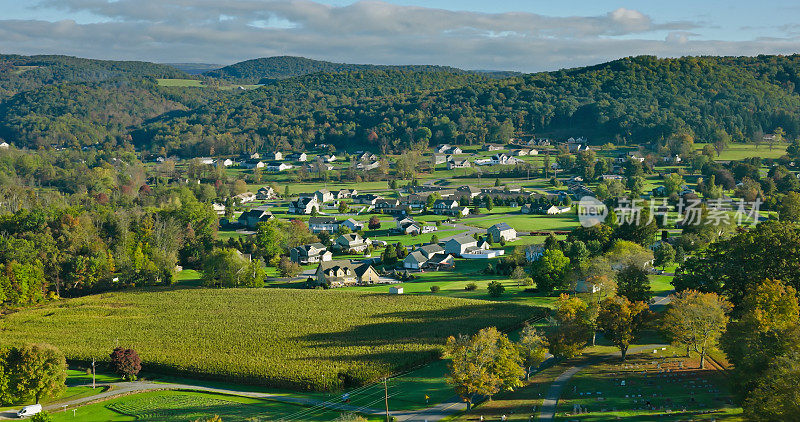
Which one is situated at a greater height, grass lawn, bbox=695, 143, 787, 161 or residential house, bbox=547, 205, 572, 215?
grass lawn, bbox=695, 143, 787, 161

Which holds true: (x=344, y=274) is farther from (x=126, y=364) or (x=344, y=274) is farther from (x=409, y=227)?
(x=126, y=364)

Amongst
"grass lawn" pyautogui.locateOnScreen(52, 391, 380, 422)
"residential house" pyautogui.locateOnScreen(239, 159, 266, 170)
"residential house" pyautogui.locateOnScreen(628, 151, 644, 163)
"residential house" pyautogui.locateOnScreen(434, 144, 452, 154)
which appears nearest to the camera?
"grass lawn" pyautogui.locateOnScreen(52, 391, 380, 422)

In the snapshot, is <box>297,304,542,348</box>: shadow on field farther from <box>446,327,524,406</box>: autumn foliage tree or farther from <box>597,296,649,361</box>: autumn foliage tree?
<box>446,327,524,406</box>: autumn foliage tree

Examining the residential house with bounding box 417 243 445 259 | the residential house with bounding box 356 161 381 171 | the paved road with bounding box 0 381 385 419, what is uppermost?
the residential house with bounding box 356 161 381 171

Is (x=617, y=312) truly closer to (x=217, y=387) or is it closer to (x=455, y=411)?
(x=455, y=411)

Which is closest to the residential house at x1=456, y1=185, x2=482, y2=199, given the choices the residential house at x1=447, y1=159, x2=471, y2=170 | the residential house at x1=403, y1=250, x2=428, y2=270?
the residential house at x1=447, y1=159, x2=471, y2=170

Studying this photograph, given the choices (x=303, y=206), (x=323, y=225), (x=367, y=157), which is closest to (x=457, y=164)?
(x=367, y=157)

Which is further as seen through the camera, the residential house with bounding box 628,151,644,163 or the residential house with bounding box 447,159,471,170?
the residential house with bounding box 447,159,471,170
